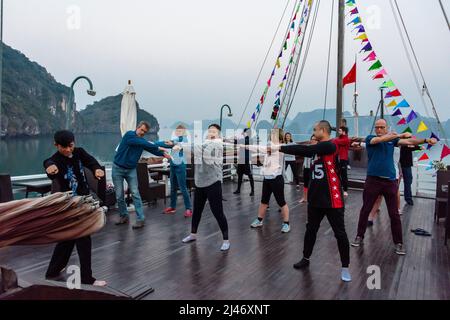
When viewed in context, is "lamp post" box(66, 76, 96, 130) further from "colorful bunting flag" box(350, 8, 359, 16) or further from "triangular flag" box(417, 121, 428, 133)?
"triangular flag" box(417, 121, 428, 133)

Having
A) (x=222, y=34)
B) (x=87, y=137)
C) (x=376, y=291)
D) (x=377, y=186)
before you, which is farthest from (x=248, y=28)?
(x=87, y=137)

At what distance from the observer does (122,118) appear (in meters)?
7.46

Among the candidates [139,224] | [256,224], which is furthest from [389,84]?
[139,224]

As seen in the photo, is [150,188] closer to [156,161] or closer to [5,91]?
[156,161]

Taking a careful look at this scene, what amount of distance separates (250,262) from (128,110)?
5115mm

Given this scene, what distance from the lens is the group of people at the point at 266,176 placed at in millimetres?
2996

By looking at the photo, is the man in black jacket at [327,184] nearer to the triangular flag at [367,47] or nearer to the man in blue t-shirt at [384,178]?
the man in blue t-shirt at [384,178]

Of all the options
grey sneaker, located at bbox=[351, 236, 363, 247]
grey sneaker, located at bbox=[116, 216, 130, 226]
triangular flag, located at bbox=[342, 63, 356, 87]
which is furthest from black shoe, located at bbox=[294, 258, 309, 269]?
triangular flag, located at bbox=[342, 63, 356, 87]

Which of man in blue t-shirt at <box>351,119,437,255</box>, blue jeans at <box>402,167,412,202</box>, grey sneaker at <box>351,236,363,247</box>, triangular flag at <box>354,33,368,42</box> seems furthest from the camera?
triangular flag at <box>354,33,368,42</box>

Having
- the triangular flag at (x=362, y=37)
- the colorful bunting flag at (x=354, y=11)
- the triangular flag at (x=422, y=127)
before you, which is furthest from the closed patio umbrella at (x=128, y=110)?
the triangular flag at (x=422, y=127)

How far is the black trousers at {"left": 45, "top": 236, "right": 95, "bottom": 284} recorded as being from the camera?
2863 millimetres

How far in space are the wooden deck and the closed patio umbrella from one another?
104 inches

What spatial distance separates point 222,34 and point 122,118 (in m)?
14.8

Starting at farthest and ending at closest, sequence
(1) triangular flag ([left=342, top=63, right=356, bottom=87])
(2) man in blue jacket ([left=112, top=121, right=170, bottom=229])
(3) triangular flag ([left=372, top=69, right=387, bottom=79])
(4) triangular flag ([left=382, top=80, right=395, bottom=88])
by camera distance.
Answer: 1. (1) triangular flag ([left=342, top=63, right=356, bottom=87])
2. (3) triangular flag ([left=372, top=69, right=387, bottom=79])
3. (4) triangular flag ([left=382, top=80, right=395, bottom=88])
4. (2) man in blue jacket ([left=112, top=121, right=170, bottom=229])
